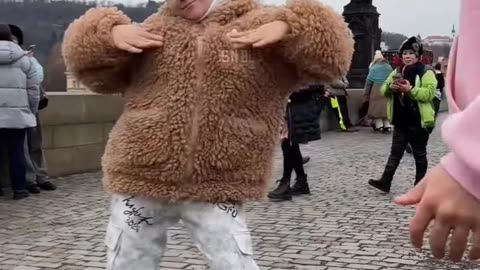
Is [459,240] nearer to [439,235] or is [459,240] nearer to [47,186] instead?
[439,235]

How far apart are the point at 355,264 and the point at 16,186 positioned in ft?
13.6

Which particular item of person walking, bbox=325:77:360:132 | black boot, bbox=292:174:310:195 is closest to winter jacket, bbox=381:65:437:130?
black boot, bbox=292:174:310:195

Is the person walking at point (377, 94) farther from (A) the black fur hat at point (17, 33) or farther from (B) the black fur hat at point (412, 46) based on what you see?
(A) the black fur hat at point (17, 33)

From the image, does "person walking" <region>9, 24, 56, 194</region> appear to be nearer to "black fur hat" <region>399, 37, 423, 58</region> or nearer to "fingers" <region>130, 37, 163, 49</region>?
"black fur hat" <region>399, 37, 423, 58</region>

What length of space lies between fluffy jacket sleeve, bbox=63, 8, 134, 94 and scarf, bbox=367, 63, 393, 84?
12965 millimetres

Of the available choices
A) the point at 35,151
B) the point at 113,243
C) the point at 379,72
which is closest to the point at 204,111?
the point at 113,243

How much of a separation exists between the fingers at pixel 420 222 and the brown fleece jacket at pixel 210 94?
1414 mm

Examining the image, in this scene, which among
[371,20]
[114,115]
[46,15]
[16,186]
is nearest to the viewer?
[16,186]

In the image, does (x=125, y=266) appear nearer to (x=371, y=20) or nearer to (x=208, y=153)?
(x=208, y=153)

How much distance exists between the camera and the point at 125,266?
116 inches

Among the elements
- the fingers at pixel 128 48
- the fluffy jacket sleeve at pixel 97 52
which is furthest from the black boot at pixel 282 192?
the fingers at pixel 128 48

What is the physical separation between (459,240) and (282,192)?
6.36 m

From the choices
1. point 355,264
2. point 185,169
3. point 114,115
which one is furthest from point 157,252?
point 114,115

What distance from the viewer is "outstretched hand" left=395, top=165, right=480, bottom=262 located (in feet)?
4.75
